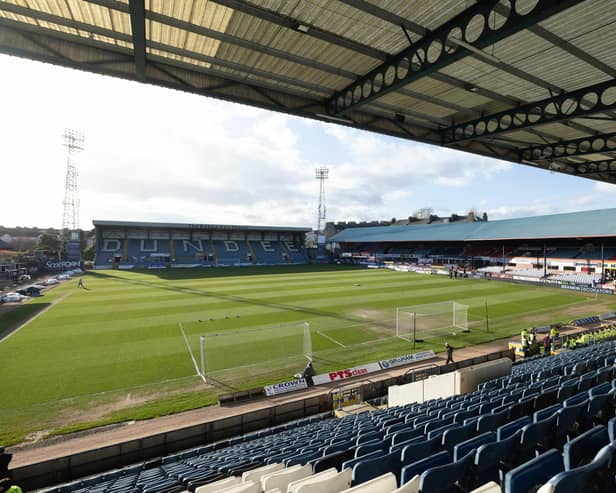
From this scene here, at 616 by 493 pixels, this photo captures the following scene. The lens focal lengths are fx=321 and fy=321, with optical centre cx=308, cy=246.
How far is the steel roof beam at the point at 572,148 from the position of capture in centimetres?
1357

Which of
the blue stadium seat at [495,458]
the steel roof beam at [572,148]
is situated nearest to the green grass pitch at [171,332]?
the steel roof beam at [572,148]

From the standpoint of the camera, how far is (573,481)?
2021 millimetres

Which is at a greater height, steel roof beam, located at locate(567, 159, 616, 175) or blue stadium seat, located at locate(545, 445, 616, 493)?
steel roof beam, located at locate(567, 159, 616, 175)

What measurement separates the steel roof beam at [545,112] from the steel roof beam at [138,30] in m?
11.0

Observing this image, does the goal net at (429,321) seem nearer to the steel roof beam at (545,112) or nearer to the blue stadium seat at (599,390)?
the steel roof beam at (545,112)

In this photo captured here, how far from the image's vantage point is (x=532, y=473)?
7.67 ft

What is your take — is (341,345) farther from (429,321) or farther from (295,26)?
(295,26)

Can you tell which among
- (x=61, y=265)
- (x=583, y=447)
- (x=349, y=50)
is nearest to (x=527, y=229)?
(x=349, y=50)

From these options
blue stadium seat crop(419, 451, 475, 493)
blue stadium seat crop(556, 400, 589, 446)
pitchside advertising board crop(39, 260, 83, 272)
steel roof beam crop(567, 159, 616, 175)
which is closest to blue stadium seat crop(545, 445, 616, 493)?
blue stadium seat crop(419, 451, 475, 493)

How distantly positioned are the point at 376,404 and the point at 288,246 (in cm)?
6511

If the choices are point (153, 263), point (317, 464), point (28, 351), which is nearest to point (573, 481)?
point (317, 464)

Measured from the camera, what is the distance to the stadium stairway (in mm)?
2443

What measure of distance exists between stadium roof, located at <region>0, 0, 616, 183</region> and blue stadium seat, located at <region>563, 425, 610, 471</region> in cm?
636

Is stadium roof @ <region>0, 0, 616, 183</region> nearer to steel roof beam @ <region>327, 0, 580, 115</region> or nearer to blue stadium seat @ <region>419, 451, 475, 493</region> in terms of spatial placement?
steel roof beam @ <region>327, 0, 580, 115</region>
